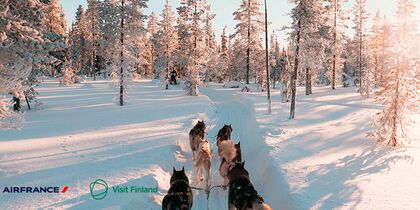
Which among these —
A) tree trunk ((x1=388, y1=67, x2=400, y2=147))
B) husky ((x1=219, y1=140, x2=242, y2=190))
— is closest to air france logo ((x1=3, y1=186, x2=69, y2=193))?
husky ((x1=219, y1=140, x2=242, y2=190))

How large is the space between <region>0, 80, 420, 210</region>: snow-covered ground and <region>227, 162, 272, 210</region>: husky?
129cm

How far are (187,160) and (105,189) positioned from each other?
510 centimetres

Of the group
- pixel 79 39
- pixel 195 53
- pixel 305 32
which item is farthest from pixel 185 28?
pixel 79 39

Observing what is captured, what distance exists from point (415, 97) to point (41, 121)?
20882 mm

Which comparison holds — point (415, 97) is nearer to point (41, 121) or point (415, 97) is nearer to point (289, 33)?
point (289, 33)

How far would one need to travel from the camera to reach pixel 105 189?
965 cm

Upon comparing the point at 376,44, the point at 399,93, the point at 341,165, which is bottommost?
the point at 341,165

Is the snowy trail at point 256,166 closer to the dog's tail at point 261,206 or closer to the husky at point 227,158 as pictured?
the husky at point 227,158

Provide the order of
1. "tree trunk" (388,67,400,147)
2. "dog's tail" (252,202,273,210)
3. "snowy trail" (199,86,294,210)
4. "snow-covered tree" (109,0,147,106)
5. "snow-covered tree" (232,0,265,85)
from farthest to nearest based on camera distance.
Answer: "snow-covered tree" (232,0,265,85), "snow-covered tree" (109,0,147,106), "tree trunk" (388,67,400,147), "snowy trail" (199,86,294,210), "dog's tail" (252,202,273,210)

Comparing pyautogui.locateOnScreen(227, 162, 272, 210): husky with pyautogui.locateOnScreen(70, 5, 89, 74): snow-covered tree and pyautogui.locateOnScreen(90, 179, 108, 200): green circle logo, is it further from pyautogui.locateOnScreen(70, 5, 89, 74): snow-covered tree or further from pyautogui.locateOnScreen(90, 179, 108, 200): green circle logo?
pyautogui.locateOnScreen(70, 5, 89, 74): snow-covered tree

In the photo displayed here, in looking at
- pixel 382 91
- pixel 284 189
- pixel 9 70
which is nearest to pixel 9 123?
pixel 9 70

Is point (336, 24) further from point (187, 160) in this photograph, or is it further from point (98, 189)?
point (98, 189)

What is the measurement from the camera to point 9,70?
11492 mm

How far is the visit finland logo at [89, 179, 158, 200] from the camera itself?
30.7ft
